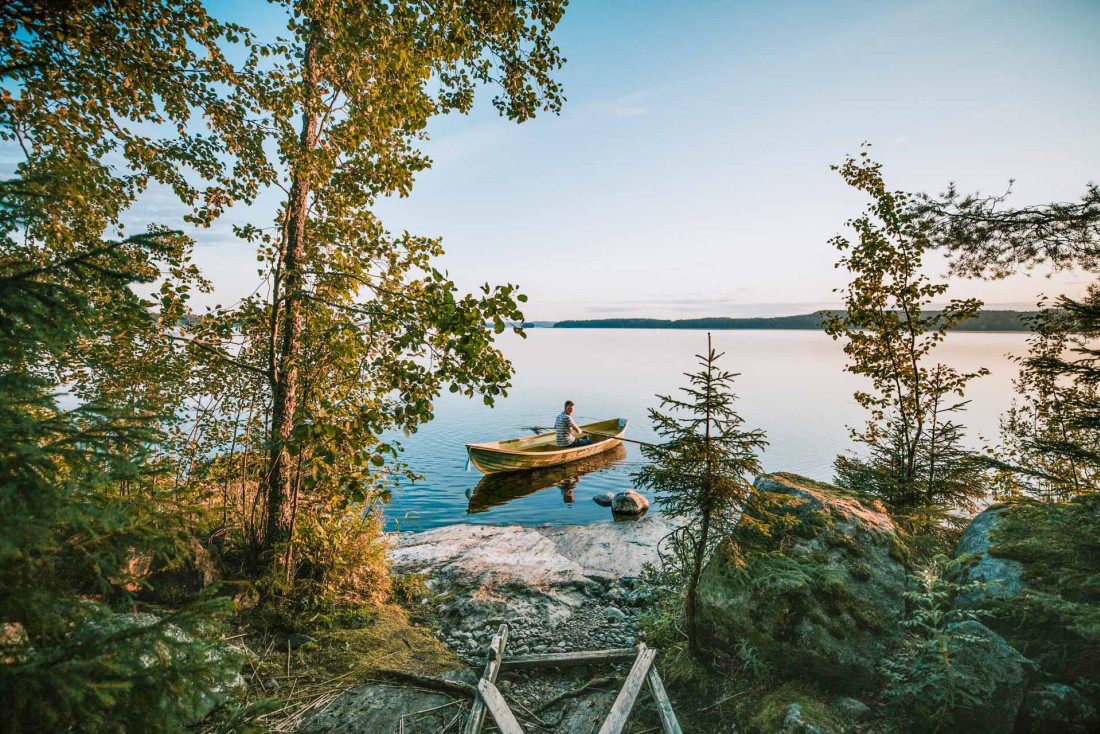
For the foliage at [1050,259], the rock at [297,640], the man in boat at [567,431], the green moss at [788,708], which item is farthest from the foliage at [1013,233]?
the man in boat at [567,431]

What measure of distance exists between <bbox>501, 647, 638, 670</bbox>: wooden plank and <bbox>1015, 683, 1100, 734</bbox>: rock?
3.18 m

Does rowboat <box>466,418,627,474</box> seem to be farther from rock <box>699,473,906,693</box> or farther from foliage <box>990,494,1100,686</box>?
foliage <box>990,494,1100,686</box>

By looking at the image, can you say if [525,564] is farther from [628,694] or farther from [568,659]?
[628,694]

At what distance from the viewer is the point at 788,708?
3.67 metres

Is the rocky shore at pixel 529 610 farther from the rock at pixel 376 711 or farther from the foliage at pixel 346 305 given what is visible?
the foliage at pixel 346 305

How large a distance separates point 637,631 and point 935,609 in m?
3.35

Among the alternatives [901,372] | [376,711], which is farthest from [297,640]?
[901,372]

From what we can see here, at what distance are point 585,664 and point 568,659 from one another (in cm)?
23

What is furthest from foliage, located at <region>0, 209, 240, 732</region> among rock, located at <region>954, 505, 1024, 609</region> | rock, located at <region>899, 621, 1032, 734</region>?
rock, located at <region>954, 505, 1024, 609</region>

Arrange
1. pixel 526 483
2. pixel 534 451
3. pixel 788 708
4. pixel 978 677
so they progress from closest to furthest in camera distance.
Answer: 1. pixel 978 677
2. pixel 788 708
3. pixel 526 483
4. pixel 534 451

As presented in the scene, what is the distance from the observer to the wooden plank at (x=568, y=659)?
16.1 ft

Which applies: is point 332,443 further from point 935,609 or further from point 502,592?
point 935,609

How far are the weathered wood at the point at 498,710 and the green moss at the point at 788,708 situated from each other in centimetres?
209

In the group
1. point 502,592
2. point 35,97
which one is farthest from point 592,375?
point 35,97
